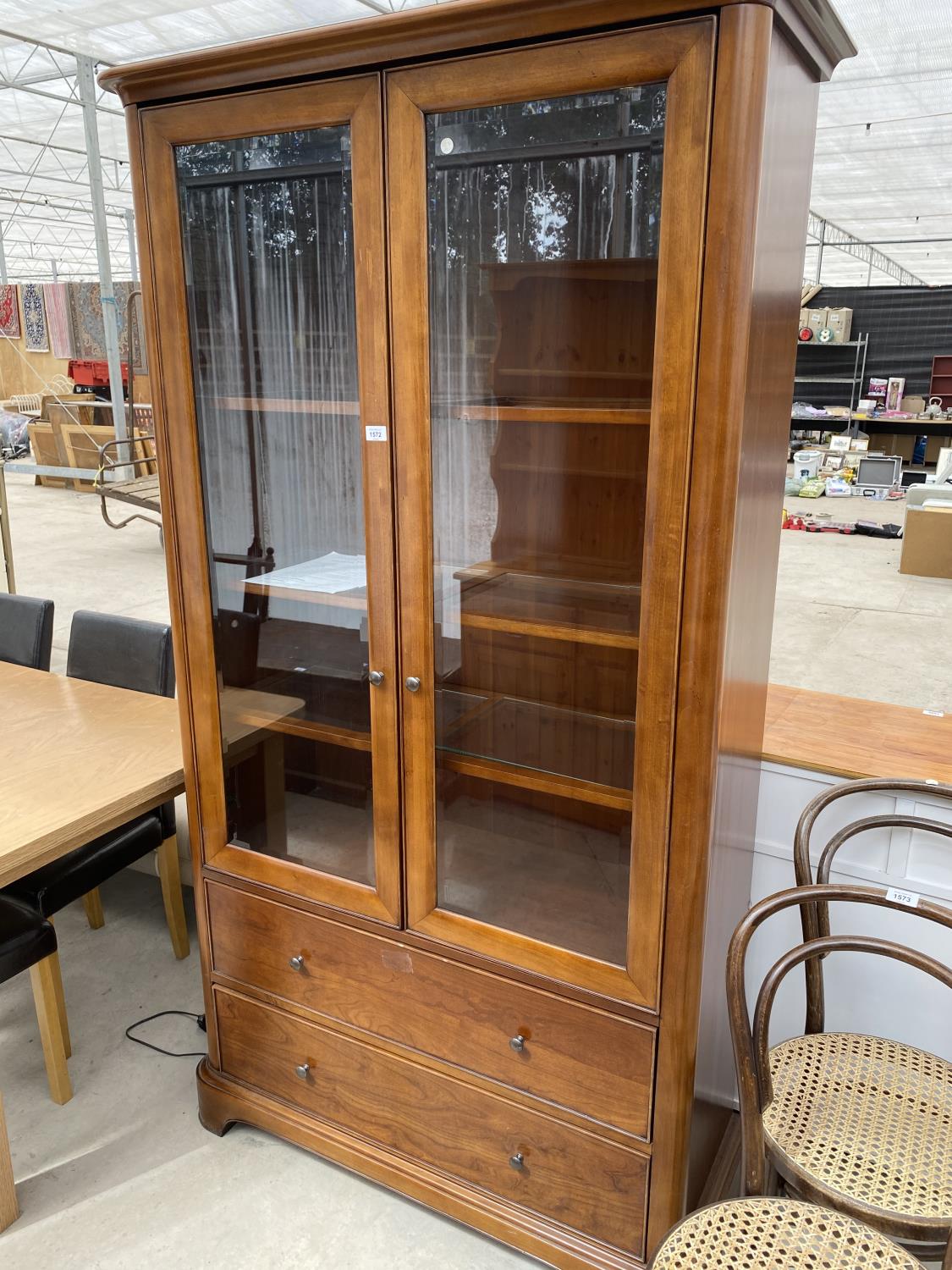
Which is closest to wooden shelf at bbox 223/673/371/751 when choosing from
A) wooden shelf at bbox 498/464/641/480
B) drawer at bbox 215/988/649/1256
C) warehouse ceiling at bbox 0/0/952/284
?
wooden shelf at bbox 498/464/641/480

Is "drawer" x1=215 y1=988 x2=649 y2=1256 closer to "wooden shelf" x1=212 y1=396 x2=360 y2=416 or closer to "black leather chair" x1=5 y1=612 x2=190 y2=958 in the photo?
"black leather chair" x1=5 y1=612 x2=190 y2=958

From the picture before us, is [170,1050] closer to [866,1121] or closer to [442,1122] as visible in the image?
[442,1122]

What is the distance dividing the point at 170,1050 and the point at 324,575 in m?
1.30

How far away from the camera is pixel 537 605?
59.7 inches

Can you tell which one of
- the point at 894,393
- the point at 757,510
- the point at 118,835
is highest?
the point at 894,393

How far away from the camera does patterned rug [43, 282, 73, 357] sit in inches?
417

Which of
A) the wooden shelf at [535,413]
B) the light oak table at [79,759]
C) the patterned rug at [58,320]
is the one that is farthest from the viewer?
the patterned rug at [58,320]

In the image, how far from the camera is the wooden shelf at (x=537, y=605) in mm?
1405

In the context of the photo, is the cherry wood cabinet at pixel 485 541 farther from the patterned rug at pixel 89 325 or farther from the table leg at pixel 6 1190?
the patterned rug at pixel 89 325

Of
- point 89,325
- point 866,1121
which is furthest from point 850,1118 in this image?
point 89,325

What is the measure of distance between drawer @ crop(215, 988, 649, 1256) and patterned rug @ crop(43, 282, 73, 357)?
10589 mm

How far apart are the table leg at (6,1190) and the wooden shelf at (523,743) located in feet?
3.61

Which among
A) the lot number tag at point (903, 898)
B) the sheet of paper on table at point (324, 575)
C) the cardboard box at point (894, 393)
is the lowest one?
the lot number tag at point (903, 898)

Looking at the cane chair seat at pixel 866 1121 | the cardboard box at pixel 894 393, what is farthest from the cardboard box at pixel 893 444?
the cane chair seat at pixel 866 1121
